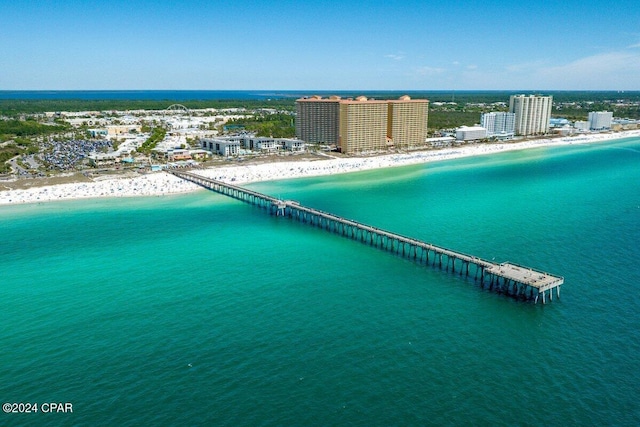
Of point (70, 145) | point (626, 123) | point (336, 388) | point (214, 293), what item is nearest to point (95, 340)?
point (214, 293)

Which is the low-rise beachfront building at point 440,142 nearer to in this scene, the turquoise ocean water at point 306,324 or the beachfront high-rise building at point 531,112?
the beachfront high-rise building at point 531,112

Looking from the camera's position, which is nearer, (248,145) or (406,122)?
(248,145)

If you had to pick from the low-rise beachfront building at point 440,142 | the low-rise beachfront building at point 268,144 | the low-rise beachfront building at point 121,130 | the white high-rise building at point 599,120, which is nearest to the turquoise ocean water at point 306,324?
the low-rise beachfront building at point 268,144

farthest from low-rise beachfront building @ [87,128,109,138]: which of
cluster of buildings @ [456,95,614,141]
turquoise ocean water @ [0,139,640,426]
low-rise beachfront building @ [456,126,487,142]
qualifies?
cluster of buildings @ [456,95,614,141]

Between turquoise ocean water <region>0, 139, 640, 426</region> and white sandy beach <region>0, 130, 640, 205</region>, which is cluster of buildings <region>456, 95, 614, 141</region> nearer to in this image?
white sandy beach <region>0, 130, 640, 205</region>

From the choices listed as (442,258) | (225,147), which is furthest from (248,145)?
(442,258)

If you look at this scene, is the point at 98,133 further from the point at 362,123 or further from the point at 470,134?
A: the point at 470,134
